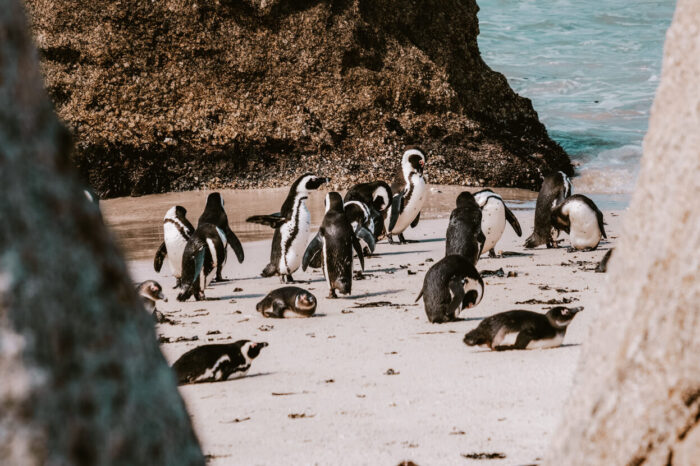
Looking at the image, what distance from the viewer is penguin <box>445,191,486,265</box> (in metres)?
7.84

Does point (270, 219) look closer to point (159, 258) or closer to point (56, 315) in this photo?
point (159, 258)

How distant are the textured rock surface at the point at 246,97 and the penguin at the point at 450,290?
28.5 feet

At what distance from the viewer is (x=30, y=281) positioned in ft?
2.86

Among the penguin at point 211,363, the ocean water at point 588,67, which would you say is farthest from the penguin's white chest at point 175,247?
the ocean water at point 588,67

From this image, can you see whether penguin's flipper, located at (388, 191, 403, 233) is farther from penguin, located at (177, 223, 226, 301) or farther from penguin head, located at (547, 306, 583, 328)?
penguin head, located at (547, 306, 583, 328)

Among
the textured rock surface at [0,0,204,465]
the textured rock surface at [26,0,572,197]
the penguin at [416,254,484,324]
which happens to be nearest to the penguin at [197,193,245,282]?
the penguin at [416,254,484,324]

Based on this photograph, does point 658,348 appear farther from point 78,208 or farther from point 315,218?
point 315,218

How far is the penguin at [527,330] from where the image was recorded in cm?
474

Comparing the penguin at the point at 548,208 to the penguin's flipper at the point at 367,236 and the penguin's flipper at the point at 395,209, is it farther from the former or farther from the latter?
the penguin's flipper at the point at 367,236

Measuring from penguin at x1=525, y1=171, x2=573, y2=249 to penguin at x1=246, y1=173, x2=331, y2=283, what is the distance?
246cm

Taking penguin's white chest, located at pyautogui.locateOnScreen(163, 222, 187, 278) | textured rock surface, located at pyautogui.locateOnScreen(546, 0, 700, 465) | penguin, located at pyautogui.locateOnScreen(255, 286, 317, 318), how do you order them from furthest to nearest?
penguin's white chest, located at pyautogui.locateOnScreen(163, 222, 187, 278), penguin, located at pyautogui.locateOnScreen(255, 286, 317, 318), textured rock surface, located at pyautogui.locateOnScreen(546, 0, 700, 465)

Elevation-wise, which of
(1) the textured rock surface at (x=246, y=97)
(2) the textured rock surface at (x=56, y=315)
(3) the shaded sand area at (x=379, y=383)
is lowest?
(3) the shaded sand area at (x=379, y=383)

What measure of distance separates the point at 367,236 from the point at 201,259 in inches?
81.4

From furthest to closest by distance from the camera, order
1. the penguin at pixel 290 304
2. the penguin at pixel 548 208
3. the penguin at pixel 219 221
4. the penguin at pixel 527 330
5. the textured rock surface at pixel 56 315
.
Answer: the penguin at pixel 548 208, the penguin at pixel 219 221, the penguin at pixel 290 304, the penguin at pixel 527 330, the textured rock surface at pixel 56 315
